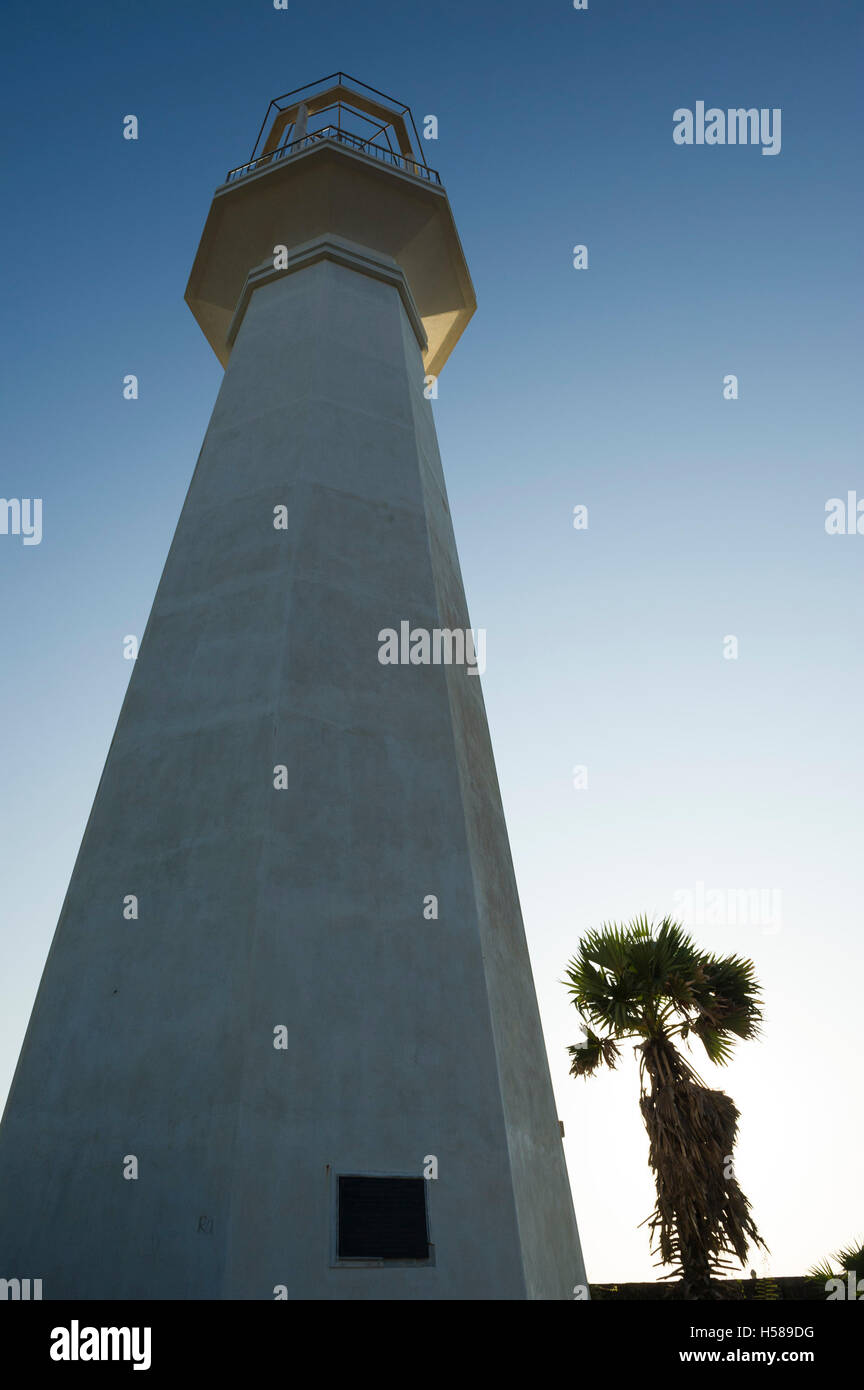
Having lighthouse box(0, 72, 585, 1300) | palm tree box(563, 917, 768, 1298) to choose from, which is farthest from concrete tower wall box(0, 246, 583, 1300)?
palm tree box(563, 917, 768, 1298)

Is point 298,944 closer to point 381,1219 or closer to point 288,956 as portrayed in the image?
point 288,956

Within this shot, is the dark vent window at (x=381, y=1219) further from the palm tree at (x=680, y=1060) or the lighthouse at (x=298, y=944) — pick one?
the palm tree at (x=680, y=1060)

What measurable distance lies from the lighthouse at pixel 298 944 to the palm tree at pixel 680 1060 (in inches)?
159

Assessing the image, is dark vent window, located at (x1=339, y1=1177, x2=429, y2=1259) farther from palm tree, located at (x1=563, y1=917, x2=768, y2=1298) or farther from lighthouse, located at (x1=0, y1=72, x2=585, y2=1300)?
palm tree, located at (x1=563, y1=917, x2=768, y2=1298)

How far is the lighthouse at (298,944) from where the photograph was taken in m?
7.48

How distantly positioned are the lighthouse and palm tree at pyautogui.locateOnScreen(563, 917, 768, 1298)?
13.2 feet

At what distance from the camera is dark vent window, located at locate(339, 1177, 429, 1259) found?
745cm

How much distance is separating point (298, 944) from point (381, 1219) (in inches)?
88.8

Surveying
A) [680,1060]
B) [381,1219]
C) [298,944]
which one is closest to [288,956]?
[298,944]

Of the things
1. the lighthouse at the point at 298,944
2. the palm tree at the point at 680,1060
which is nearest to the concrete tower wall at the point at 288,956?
the lighthouse at the point at 298,944

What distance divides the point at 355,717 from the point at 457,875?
196cm

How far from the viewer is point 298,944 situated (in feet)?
28.0

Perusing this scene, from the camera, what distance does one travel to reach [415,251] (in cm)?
1666
